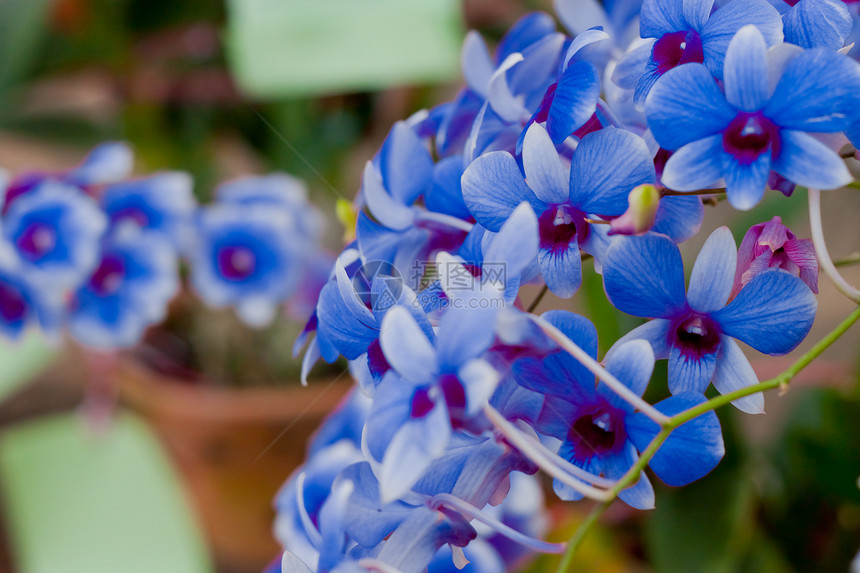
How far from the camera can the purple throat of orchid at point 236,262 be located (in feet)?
2.04

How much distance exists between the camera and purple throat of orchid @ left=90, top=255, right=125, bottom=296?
531 mm

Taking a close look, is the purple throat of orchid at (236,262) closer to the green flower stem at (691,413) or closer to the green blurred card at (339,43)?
the green blurred card at (339,43)

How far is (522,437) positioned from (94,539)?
56 cm

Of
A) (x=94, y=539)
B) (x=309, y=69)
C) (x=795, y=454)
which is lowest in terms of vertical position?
(x=94, y=539)

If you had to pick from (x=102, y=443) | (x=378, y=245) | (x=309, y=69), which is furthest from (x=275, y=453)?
(x=378, y=245)

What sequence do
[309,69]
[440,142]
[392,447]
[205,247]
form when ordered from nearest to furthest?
[392,447]
[440,142]
[309,69]
[205,247]

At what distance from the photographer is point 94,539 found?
62 centimetres

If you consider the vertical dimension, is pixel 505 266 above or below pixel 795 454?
above

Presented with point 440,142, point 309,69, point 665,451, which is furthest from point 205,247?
point 665,451

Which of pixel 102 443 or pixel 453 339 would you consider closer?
pixel 453 339

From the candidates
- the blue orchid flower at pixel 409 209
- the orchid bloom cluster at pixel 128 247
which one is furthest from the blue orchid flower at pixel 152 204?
the blue orchid flower at pixel 409 209

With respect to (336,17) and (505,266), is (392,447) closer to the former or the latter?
(505,266)

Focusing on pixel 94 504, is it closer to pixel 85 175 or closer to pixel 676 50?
pixel 85 175

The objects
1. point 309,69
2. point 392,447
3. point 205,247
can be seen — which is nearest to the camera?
point 392,447
